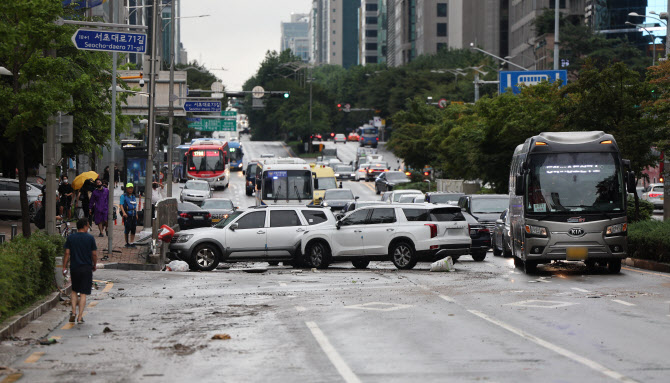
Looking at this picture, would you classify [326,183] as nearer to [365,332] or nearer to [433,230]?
[433,230]

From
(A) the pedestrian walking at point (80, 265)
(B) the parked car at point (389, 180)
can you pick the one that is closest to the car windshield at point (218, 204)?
(A) the pedestrian walking at point (80, 265)

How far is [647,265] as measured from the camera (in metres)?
26.3

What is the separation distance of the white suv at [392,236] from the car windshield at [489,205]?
8177mm

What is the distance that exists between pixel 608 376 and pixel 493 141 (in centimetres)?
3765

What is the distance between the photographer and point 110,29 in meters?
24.4

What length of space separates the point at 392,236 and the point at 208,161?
2179 inches

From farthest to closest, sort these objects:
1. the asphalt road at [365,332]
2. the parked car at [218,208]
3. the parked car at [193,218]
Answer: the parked car at [218,208] → the parked car at [193,218] → the asphalt road at [365,332]

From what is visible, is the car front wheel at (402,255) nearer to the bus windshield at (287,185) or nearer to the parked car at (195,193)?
the bus windshield at (287,185)

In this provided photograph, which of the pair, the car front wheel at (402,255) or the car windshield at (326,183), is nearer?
the car front wheel at (402,255)

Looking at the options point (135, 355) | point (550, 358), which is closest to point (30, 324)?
point (135, 355)

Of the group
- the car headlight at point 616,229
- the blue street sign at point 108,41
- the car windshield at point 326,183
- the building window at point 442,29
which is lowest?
the car headlight at point 616,229

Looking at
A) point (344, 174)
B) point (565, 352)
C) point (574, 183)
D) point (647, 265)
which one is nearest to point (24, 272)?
point (565, 352)

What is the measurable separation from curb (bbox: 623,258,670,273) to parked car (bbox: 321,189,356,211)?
24.1 m

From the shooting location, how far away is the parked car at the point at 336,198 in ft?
168
